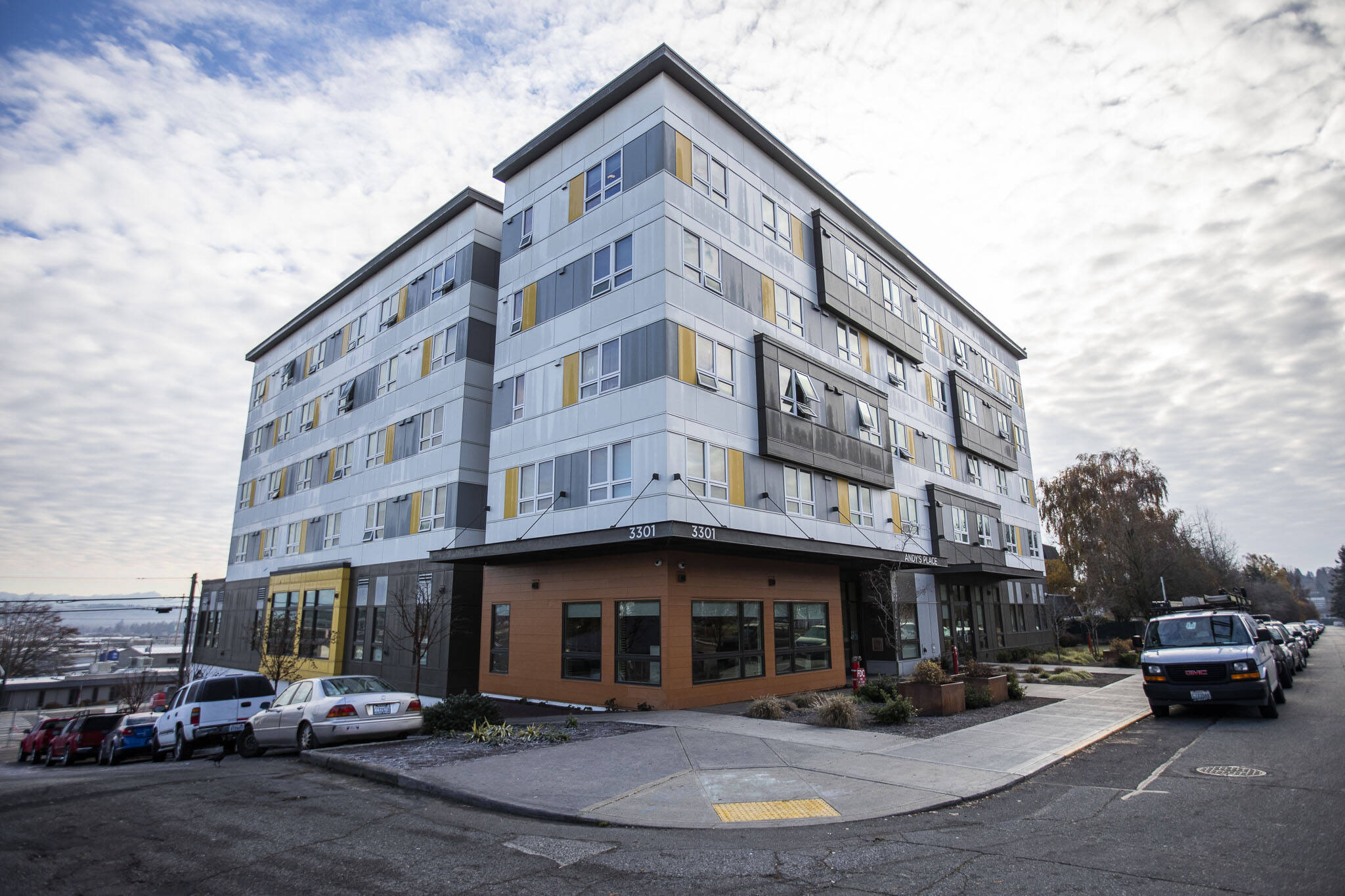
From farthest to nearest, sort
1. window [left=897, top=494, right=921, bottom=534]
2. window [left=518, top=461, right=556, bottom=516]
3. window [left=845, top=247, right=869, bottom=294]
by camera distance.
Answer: window [left=897, top=494, right=921, bottom=534], window [left=845, top=247, right=869, bottom=294], window [left=518, top=461, right=556, bottom=516]

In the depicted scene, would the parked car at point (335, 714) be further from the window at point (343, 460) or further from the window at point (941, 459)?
the window at point (941, 459)

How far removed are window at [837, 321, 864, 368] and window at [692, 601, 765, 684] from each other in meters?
10.4

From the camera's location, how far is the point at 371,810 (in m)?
8.68

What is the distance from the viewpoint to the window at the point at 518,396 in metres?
23.0

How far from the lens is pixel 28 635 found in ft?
206

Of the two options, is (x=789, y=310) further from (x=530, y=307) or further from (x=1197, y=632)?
(x=1197, y=632)

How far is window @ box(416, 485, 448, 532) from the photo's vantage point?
1045 inches

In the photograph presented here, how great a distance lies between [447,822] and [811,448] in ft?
55.2

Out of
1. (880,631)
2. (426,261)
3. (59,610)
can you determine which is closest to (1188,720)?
(880,631)

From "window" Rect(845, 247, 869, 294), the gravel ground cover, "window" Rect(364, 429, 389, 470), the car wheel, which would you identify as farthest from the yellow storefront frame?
"window" Rect(845, 247, 869, 294)

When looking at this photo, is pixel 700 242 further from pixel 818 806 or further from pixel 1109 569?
pixel 1109 569

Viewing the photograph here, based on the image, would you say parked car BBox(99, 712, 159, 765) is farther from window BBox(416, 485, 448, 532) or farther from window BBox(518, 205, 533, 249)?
window BBox(518, 205, 533, 249)

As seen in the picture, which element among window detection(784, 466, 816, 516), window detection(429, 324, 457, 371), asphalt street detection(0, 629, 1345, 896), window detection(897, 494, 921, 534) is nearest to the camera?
asphalt street detection(0, 629, 1345, 896)

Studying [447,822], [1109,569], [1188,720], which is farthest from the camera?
[1109,569]
